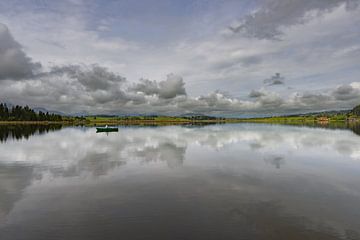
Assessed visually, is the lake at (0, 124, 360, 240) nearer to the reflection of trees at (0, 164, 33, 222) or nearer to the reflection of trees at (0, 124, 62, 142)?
the reflection of trees at (0, 164, 33, 222)

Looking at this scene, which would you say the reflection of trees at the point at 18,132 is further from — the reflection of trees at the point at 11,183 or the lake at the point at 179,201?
the lake at the point at 179,201

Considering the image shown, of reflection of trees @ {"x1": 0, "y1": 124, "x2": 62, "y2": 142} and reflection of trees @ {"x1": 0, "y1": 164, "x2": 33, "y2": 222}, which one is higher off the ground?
reflection of trees @ {"x1": 0, "y1": 124, "x2": 62, "y2": 142}

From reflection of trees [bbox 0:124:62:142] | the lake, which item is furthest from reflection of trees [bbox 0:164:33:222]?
reflection of trees [bbox 0:124:62:142]

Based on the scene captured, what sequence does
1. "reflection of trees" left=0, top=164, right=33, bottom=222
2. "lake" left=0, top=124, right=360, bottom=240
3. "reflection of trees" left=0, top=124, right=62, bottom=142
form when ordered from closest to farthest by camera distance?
1. "lake" left=0, top=124, right=360, bottom=240
2. "reflection of trees" left=0, top=164, right=33, bottom=222
3. "reflection of trees" left=0, top=124, right=62, bottom=142

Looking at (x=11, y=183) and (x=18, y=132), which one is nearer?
(x=11, y=183)

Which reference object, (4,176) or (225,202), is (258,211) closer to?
(225,202)

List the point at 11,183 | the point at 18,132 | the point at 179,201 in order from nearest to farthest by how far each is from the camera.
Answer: the point at 179,201 → the point at 11,183 → the point at 18,132

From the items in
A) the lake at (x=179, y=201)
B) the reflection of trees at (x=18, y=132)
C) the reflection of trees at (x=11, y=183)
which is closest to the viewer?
the lake at (x=179, y=201)

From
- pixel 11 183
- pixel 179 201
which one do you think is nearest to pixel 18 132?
pixel 11 183

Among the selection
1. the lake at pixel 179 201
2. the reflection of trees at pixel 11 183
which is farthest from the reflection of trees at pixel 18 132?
the lake at pixel 179 201

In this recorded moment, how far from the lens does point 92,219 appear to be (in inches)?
771

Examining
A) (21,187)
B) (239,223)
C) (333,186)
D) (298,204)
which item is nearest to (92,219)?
(239,223)

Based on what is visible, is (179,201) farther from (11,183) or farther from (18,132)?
(18,132)

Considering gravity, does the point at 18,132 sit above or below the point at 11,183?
above
